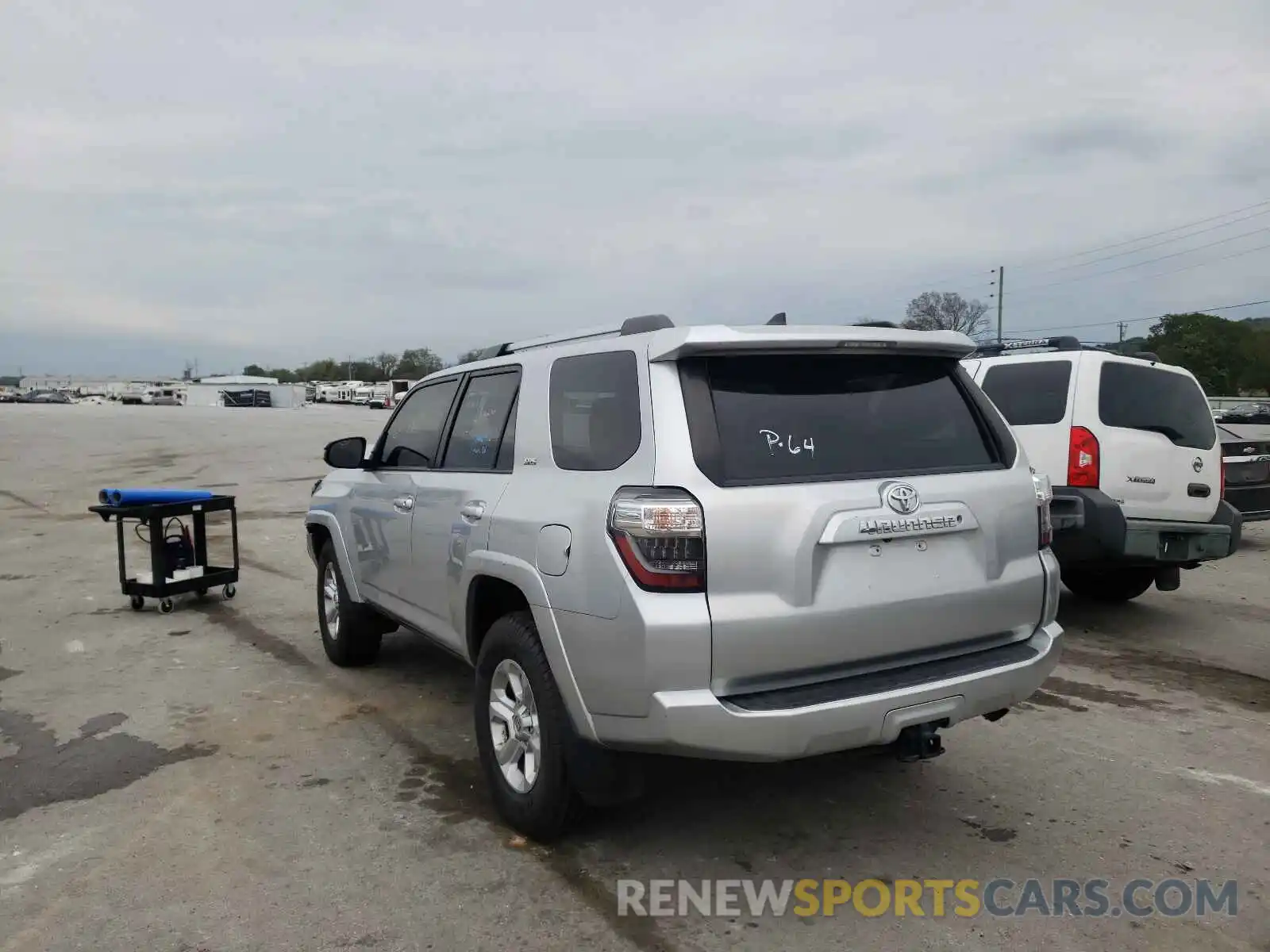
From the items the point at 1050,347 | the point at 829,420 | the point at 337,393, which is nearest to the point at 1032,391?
the point at 1050,347

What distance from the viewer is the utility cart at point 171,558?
7938 mm

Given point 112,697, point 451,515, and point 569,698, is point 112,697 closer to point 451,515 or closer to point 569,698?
point 451,515

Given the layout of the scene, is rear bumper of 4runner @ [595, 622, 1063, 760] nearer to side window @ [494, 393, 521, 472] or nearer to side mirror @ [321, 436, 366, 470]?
side window @ [494, 393, 521, 472]

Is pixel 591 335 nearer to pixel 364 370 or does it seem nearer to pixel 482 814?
pixel 482 814

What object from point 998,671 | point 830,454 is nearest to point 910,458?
point 830,454

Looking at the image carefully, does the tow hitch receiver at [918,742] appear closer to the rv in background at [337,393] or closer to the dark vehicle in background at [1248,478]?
the dark vehicle in background at [1248,478]

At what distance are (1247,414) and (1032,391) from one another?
54513 mm

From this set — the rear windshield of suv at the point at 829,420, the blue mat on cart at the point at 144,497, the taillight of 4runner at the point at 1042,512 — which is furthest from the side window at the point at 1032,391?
the blue mat on cart at the point at 144,497

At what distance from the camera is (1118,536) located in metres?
6.50

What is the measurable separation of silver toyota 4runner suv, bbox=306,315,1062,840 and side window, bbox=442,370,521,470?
0.16 metres

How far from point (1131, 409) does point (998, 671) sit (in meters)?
4.31

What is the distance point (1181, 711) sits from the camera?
17.6 ft

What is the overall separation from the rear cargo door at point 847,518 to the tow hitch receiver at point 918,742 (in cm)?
24

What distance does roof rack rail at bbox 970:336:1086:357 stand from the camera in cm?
738
